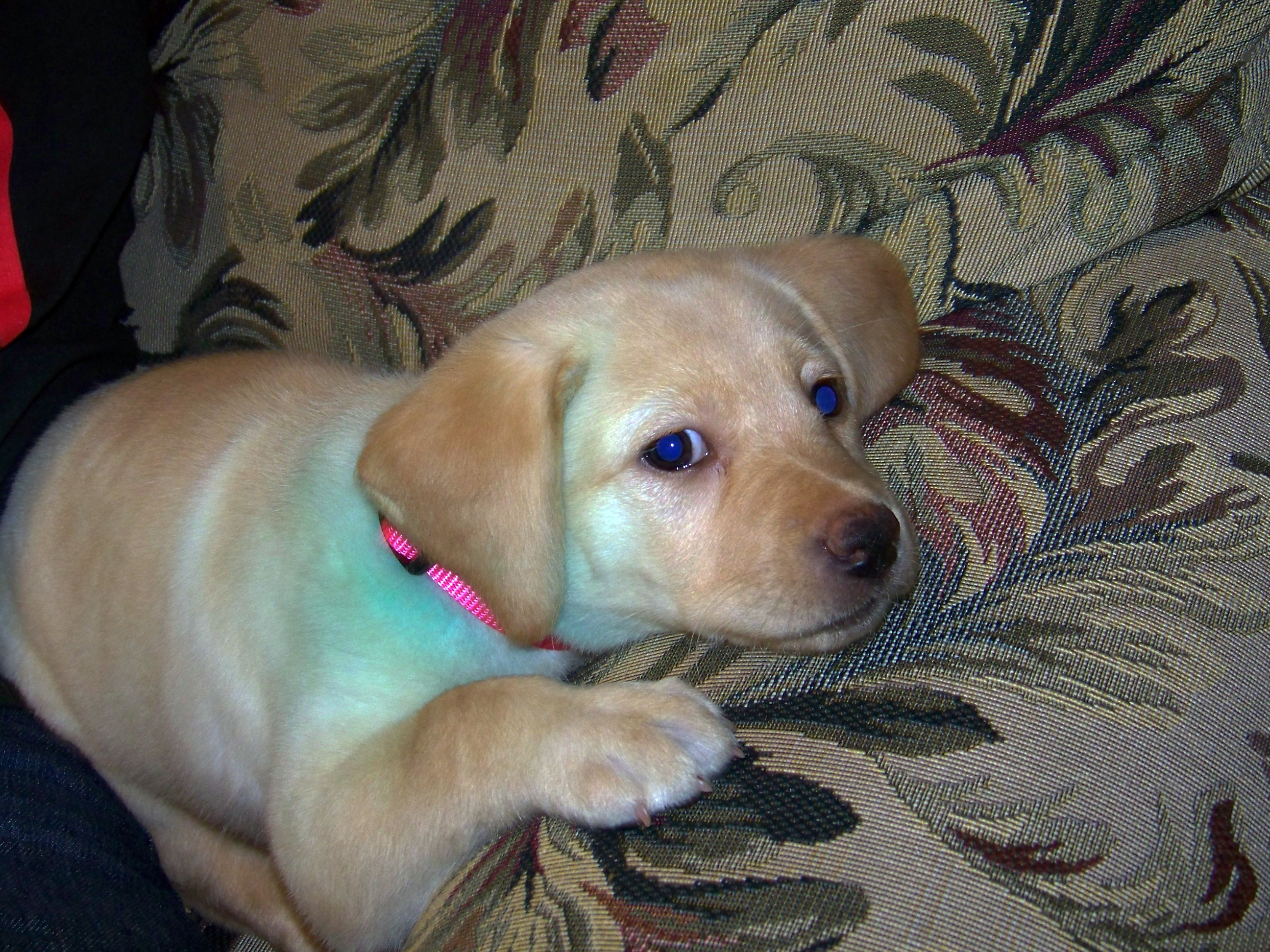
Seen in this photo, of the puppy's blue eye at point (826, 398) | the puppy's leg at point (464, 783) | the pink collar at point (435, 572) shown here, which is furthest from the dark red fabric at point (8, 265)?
the puppy's blue eye at point (826, 398)

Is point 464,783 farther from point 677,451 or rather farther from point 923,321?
point 923,321

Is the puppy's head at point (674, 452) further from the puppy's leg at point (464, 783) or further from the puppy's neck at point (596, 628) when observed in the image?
the puppy's leg at point (464, 783)

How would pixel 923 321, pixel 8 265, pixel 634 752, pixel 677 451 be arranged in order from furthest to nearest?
pixel 8 265
pixel 923 321
pixel 677 451
pixel 634 752

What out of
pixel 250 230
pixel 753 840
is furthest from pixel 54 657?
pixel 753 840

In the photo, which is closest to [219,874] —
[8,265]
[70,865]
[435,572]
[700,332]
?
[70,865]

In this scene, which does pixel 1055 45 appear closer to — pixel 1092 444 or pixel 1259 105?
pixel 1259 105

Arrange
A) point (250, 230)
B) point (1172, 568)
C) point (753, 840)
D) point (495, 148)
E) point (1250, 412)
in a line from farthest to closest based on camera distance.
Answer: point (250, 230), point (495, 148), point (1250, 412), point (1172, 568), point (753, 840)
